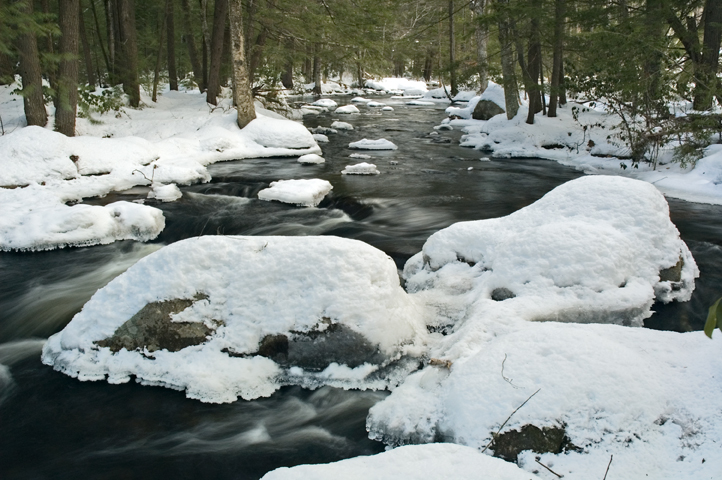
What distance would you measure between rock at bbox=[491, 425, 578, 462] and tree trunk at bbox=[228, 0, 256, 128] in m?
12.5

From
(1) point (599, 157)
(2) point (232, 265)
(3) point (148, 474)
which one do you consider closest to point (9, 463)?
(3) point (148, 474)

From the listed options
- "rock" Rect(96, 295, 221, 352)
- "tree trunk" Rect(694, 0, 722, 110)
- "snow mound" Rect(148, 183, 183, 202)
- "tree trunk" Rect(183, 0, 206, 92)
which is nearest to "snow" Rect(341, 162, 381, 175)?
"snow mound" Rect(148, 183, 183, 202)

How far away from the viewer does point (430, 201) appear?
9289 millimetres

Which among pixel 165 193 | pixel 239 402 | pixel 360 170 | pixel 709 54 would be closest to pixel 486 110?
pixel 709 54

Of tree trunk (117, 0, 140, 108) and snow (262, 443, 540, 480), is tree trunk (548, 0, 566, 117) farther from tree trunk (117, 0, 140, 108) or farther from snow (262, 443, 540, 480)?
snow (262, 443, 540, 480)

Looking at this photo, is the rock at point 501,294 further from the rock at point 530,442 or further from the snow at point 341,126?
the snow at point 341,126

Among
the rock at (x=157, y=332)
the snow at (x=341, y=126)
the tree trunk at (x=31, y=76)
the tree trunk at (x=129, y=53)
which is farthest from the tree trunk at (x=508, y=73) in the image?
the rock at (x=157, y=332)

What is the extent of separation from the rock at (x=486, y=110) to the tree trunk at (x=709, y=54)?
8.53m

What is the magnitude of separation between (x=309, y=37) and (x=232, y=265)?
13.4m

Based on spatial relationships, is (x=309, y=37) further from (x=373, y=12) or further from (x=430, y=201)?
(x=430, y=201)

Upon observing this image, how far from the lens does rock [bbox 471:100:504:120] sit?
19797 millimetres

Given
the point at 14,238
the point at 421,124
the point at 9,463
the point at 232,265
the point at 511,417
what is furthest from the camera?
the point at 421,124

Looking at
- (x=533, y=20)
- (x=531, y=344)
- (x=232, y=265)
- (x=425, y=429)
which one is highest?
(x=533, y=20)

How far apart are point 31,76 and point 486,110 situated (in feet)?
49.3
